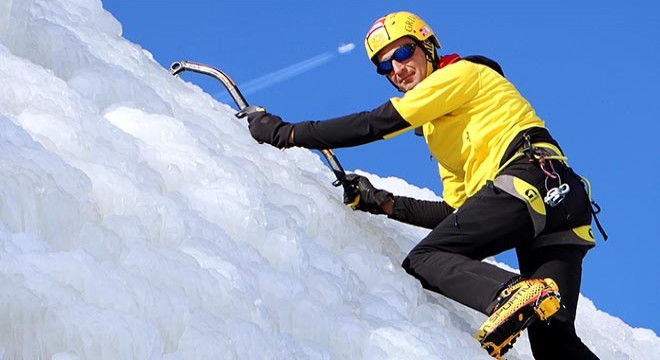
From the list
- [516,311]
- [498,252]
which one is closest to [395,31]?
[498,252]

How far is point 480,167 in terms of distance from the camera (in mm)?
6461

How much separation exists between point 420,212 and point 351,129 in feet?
4.71

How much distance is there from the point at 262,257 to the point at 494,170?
185 centimetres

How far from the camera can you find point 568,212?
246 inches

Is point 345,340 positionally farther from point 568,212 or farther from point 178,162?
point 568,212

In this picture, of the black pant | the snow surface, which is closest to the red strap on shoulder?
the black pant

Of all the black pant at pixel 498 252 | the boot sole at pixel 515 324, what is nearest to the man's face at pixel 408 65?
the black pant at pixel 498 252

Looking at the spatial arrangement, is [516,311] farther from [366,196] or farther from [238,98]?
[238,98]

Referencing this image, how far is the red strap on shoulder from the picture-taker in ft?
21.5

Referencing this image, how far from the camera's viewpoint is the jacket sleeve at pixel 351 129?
6.28 m

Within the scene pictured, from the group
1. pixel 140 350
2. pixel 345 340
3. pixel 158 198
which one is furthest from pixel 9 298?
pixel 345 340

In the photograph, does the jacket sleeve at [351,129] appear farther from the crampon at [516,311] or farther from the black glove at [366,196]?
the crampon at [516,311]

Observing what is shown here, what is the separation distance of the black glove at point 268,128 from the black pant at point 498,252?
3.54 ft

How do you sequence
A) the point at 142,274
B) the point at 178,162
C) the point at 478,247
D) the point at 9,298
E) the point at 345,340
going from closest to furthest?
the point at 9,298 < the point at 142,274 < the point at 345,340 < the point at 178,162 < the point at 478,247
